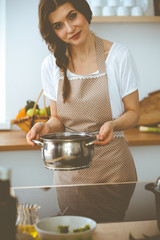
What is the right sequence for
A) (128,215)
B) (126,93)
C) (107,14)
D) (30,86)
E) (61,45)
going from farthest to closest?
(30,86), (107,14), (61,45), (126,93), (128,215)

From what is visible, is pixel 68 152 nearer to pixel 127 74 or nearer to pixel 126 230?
pixel 126 230

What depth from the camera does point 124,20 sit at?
2.44 m

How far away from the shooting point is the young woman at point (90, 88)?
1.46 meters

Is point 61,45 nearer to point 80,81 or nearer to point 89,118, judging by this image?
point 80,81

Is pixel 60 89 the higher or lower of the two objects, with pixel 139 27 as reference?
lower

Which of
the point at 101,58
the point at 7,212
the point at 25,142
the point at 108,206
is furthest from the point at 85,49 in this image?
the point at 7,212

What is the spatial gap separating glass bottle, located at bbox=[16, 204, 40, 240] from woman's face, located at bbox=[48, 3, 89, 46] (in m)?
0.82

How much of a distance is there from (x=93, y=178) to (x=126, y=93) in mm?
395

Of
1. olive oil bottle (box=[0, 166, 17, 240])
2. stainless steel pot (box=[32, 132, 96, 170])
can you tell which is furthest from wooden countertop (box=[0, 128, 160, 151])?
olive oil bottle (box=[0, 166, 17, 240])

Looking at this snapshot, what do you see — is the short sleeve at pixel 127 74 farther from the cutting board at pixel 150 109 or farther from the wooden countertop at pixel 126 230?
the cutting board at pixel 150 109

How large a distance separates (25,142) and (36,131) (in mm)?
752

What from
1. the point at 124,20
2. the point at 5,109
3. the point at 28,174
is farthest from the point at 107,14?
the point at 28,174

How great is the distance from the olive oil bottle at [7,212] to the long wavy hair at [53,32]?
→ 97 cm

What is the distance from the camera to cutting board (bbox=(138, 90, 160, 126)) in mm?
2484
